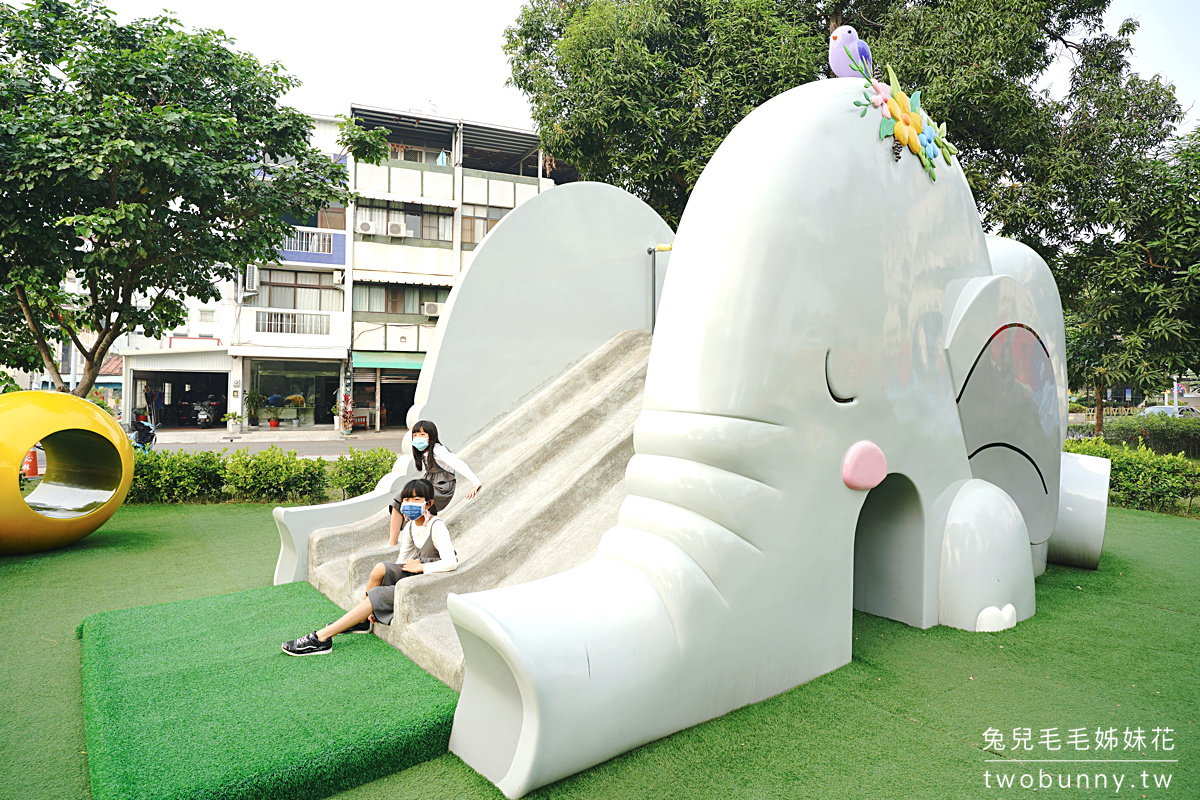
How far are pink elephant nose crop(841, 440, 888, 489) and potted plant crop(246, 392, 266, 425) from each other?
80.4 feet

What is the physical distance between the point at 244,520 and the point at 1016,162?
1313cm

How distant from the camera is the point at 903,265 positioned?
14.4 ft

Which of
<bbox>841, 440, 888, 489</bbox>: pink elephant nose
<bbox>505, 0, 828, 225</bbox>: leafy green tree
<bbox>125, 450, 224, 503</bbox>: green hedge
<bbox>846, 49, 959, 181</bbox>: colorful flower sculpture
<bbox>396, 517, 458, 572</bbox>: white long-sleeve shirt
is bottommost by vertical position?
<bbox>125, 450, 224, 503</bbox>: green hedge

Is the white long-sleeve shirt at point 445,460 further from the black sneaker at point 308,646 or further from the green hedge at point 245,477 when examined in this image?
the green hedge at point 245,477

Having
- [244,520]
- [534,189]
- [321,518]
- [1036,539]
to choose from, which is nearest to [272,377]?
[534,189]

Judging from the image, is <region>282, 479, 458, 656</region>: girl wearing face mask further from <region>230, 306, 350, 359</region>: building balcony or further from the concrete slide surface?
<region>230, 306, 350, 359</region>: building balcony

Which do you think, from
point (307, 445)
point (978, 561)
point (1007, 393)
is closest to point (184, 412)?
point (307, 445)

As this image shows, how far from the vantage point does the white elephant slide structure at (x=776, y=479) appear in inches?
120

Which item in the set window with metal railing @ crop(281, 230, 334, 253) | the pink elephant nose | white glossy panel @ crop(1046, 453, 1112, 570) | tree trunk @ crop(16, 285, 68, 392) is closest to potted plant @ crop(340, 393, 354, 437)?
window with metal railing @ crop(281, 230, 334, 253)

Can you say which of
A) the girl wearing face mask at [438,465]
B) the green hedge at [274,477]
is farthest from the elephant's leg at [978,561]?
the green hedge at [274,477]

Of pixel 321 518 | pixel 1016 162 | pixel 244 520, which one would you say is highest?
pixel 1016 162

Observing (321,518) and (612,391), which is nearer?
(321,518)

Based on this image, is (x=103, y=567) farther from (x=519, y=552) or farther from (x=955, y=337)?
(x=955, y=337)

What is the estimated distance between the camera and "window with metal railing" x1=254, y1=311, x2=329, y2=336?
76.5 feet
